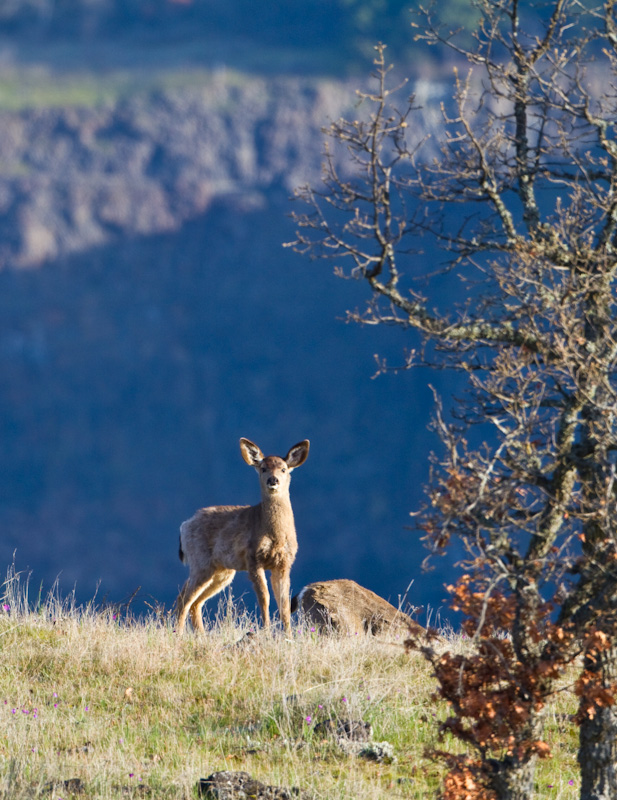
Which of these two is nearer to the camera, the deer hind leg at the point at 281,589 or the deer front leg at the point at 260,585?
the deer front leg at the point at 260,585

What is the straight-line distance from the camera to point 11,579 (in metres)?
10.2

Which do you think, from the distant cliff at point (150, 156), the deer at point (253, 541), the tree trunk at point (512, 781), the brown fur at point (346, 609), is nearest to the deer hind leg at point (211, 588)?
the deer at point (253, 541)

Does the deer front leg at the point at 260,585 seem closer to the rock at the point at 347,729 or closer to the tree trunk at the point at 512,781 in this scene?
the rock at the point at 347,729

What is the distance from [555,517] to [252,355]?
99393 millimetres

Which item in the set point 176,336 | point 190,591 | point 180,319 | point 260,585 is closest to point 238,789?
point 260,585

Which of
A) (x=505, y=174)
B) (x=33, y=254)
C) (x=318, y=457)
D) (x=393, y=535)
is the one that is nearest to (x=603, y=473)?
(x=505, y=174)

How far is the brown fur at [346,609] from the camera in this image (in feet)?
35.7

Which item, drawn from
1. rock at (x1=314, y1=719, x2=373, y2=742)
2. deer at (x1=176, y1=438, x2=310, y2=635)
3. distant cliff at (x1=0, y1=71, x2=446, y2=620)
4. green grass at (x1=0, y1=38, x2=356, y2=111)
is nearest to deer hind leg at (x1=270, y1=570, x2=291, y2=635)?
deer at (x1=176, y1=438, x2=310, y2=635)

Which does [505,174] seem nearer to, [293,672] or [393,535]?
[293,672]

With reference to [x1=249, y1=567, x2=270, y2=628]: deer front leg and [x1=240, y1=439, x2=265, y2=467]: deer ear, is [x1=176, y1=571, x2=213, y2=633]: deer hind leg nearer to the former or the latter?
[x1=249, y1=567, x2=270, y2=628]: deer front leg

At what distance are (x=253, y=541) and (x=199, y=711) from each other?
2.74 m

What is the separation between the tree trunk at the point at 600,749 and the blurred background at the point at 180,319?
285 ft

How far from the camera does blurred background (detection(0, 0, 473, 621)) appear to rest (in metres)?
96.6

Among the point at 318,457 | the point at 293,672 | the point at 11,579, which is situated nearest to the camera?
the point at 293,672
